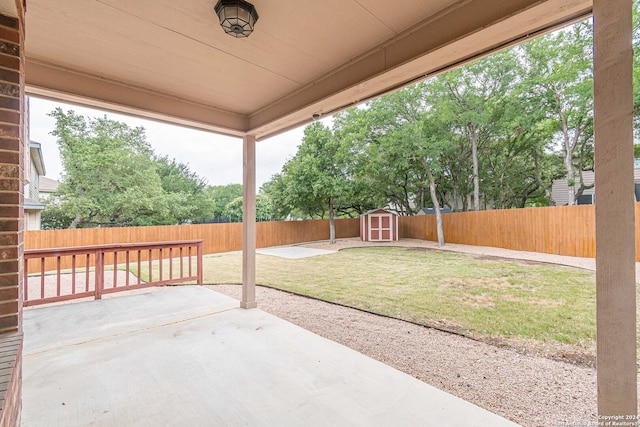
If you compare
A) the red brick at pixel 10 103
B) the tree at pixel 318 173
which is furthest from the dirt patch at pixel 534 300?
the tree at pixel 318 173

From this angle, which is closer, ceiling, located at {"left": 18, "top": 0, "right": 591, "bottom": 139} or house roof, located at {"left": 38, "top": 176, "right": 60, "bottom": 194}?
ceiling, located at {"left": 18, "top": 0, "right": 591, "bottom": 139}

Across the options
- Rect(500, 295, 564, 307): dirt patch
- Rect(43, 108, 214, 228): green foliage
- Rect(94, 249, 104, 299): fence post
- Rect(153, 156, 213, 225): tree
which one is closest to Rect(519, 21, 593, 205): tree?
Rect(500, 295, 564, 307): dirt patch

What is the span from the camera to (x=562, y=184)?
Result: 15492 millimetres

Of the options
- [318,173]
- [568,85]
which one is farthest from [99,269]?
[568,85]

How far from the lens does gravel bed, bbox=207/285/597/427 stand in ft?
6.79

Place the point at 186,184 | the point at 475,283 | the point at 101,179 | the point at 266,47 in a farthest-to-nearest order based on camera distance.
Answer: the point at 186,184, the point at 101,179, the point at 475,283, the point at 266,47

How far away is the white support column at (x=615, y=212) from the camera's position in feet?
3.77

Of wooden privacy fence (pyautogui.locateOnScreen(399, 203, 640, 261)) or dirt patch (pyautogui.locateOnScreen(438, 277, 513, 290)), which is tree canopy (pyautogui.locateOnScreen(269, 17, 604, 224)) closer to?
wooden privacy fence (pyautogui.locateOnScreen(399, 203, 640, 261))

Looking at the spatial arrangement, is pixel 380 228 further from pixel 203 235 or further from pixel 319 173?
pixel 203 235

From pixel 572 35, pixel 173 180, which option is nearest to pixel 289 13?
pixel 572 35

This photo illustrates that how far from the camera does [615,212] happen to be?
3.84 ft

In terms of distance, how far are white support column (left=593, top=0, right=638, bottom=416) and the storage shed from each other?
13.9 meters

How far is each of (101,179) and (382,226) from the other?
14.2m

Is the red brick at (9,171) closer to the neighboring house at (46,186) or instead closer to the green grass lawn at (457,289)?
the green grass lawn at (457,289)
